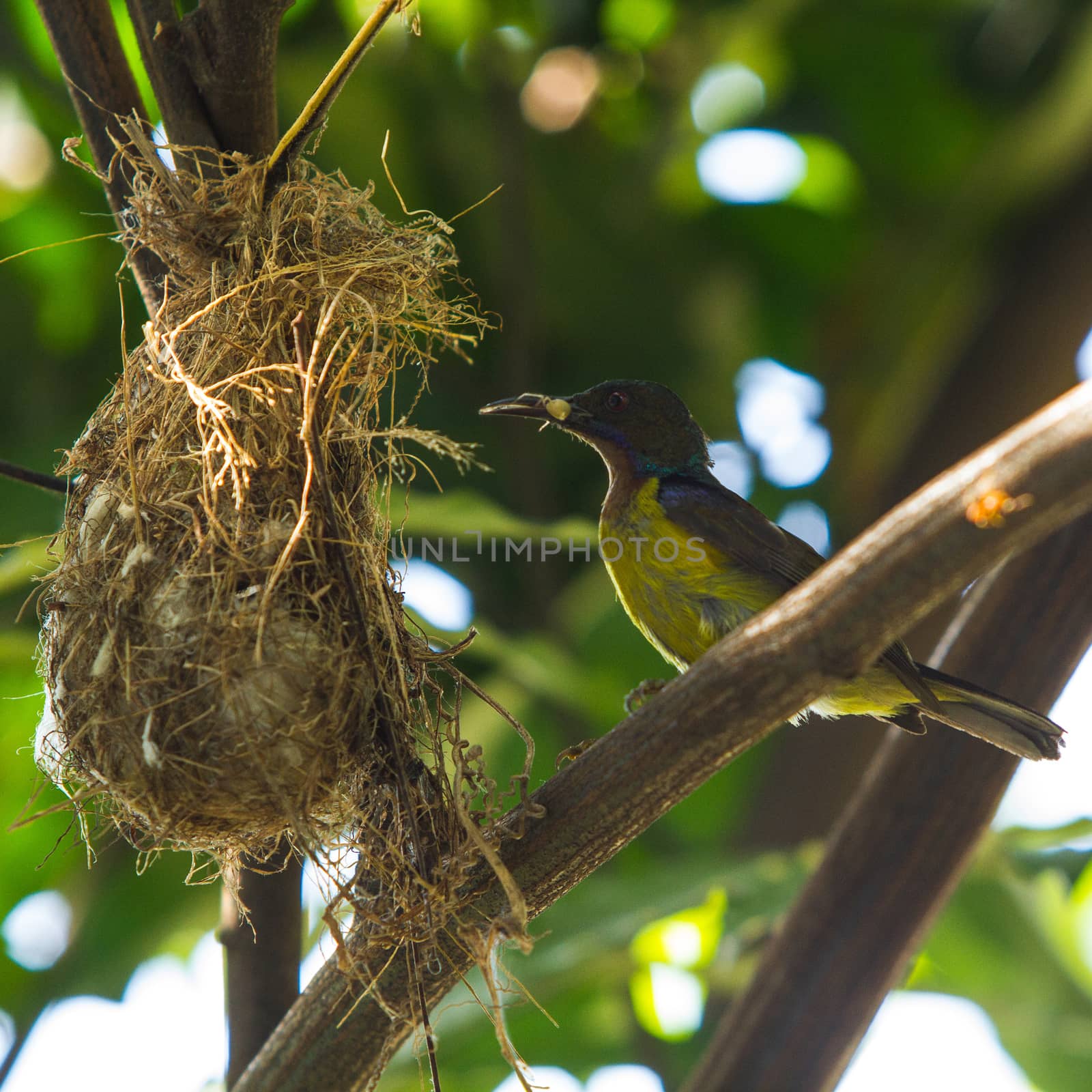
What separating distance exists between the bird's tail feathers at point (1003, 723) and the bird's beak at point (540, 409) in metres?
1.38

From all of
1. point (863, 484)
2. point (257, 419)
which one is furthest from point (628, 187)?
point (257, 419)

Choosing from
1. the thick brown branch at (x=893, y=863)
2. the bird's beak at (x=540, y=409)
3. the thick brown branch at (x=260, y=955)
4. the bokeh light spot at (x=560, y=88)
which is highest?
the bokeh light spot at (x=560, y=88)

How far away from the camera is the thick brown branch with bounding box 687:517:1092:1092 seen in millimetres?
2639

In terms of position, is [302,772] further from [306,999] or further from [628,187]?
[628,187]

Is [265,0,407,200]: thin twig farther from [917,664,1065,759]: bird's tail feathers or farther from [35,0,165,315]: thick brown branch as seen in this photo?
[917,664,1065,759]: bird's tail feathers

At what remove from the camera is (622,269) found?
16.6ft

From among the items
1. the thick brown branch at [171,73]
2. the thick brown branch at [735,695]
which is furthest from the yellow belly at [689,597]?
the thick brown branch at [171,73]

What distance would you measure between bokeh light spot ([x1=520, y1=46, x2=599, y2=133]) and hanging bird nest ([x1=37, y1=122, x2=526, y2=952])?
2859 mm

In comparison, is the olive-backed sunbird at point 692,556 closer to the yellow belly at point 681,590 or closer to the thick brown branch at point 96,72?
the yellow belly at point 681,590

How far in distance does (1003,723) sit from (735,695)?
4.39 feet

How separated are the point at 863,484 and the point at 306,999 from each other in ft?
11.8

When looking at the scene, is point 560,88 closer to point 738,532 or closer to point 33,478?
point 738,532

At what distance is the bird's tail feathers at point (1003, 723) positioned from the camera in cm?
268

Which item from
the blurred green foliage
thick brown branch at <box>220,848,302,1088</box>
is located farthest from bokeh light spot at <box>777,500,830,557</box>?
thick brown branch at <box>220,848,302,1088</box>
